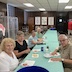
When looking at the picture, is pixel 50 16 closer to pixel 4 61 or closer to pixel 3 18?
pixel 3 18

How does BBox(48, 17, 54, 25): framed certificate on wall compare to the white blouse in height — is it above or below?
above

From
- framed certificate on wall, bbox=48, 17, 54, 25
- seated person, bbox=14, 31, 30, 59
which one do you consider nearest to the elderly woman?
seated person, bbox=14, 31, 30, 59

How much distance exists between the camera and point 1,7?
844 centimetres

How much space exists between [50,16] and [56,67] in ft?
43.3

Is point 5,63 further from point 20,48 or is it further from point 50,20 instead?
point 50,20

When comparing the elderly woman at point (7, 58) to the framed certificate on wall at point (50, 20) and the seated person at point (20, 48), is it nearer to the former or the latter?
the seated person at point (20, 48)

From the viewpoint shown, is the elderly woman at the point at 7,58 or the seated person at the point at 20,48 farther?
the seated person at the point at 20,48

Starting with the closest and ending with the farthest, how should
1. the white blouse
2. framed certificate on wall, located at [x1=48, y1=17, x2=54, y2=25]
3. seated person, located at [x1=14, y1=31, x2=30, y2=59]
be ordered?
1. the white blouse
2. seated person, located at [x1=14, y1=31, x2=30, y2=59]
3. framed certificate on wall, located at [x1=48, y1=17, x2=54, y2=25]

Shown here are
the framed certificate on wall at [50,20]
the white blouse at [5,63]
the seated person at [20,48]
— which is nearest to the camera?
the white blouse at [5,63]

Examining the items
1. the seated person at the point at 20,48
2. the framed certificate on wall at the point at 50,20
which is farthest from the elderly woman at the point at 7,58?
the framed certificate on wall at the point at 50,20

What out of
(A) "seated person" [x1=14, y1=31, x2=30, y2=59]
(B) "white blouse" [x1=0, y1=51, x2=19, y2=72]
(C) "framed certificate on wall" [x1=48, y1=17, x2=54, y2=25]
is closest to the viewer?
(B) "white blouse" [x1=0, y1=51, x2=19, y2=72]

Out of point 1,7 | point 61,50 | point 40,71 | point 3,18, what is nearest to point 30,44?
point 61,50

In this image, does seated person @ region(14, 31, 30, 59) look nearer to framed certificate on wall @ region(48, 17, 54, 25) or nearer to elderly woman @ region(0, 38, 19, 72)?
elderly woman @ region(0, 38, 19, 72)

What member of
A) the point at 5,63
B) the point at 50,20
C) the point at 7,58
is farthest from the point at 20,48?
the point at 50,20
